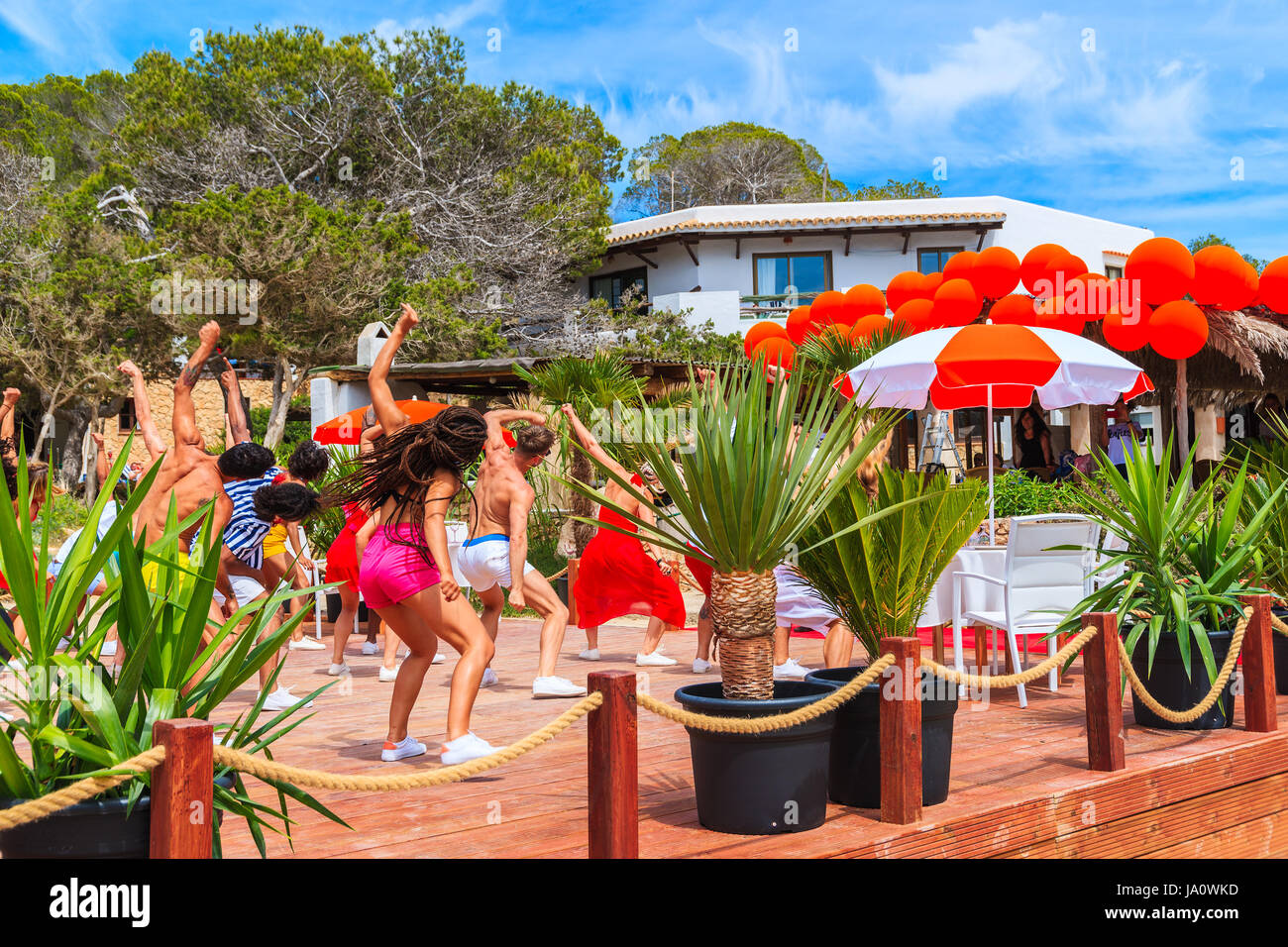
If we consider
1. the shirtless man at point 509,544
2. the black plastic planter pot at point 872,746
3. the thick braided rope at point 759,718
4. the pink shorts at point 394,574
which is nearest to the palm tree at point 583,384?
the shirtless man at point 509,544

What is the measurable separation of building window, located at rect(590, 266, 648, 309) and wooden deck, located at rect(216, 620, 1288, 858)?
2703cm

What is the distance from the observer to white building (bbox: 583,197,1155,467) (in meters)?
30.3

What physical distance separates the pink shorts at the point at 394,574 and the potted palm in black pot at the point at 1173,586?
2.89 metres

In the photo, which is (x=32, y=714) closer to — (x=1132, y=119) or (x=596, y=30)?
(x=1132, y=119)

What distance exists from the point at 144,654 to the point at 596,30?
713 inches

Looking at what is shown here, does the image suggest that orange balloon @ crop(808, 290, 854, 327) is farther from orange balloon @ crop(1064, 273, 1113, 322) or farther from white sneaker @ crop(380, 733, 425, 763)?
white sneaker @ crop(380, 733, 425, 763)

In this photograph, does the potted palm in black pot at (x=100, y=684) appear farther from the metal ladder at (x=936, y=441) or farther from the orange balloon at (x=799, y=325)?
the metal ladder at (x=936, y=441)

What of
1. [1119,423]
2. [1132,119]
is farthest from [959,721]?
[1119,423]

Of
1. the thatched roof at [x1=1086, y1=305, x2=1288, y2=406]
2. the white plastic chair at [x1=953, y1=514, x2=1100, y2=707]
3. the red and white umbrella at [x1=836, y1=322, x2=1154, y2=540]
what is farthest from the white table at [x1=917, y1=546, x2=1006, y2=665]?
the thatched roof at [x1=1086, y1=305, x2=1288, y2=406]

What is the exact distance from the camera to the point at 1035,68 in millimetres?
15109

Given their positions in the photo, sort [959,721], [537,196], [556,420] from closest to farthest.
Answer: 1. [959,721]
2. [556,420]
3. [537,196]

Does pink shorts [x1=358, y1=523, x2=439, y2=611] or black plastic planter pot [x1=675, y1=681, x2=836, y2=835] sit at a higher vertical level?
pink shorts [x1=358, y1=523, x2=439, y2=611]

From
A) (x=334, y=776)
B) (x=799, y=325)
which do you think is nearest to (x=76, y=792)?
(x=334, y=776)

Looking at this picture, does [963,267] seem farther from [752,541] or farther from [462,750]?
[752,541]
